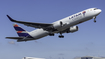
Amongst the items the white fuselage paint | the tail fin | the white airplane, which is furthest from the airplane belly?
the white fuselage paint

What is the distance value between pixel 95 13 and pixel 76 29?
39.0 ft

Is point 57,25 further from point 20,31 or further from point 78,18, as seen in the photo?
point 20,31

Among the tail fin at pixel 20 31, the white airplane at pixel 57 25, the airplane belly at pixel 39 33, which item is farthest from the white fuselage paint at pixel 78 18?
the tail fin at pixel 20 31

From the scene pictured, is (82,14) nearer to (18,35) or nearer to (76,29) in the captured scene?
(76,29)

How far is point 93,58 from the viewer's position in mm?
155125

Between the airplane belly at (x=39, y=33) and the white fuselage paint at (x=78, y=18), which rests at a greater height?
the white fuselage paint at (x=78, y=18)

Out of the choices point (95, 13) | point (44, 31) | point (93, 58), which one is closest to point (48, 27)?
point (44, 31)

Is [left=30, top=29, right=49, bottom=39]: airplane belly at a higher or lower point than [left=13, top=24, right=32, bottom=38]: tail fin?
lower

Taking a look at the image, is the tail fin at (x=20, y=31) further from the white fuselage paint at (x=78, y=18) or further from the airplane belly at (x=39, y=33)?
the white fuselage paint at (x=78, y=18)

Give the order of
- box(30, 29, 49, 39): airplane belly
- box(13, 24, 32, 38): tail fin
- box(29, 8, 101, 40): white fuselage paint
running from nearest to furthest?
1. box(29, 8, 101, 40): white fuselage paint
2. box(30, 29, 49, 39): airplane belly
3. box(13, 24, 32, 38): tail fin

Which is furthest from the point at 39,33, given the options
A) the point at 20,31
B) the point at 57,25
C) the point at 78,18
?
the point at 78,18

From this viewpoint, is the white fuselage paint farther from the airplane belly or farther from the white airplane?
the airplane belly

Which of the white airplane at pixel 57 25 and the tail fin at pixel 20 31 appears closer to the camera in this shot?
the white airplane at pixel 57 25

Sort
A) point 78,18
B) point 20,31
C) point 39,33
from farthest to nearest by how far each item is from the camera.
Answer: point 20,31, point 39,33, point 78,18
